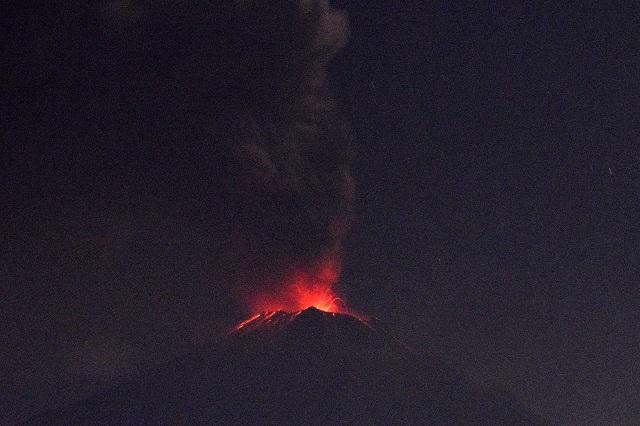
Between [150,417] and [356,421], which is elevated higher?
[150,417]

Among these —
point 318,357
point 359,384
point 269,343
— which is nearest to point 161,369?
point 269,343

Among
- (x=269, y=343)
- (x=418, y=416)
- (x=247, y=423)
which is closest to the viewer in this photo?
(x=247, y=423)

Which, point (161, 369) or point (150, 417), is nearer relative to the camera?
point (150, 417)

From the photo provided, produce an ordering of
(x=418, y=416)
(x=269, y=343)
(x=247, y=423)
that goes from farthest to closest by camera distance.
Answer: (x=269, y=343) < (x=418, y=416) < (x=247, y=423)

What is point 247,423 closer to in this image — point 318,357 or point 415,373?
point 318,357

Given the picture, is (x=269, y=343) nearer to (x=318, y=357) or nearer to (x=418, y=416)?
(x=318, y=357)

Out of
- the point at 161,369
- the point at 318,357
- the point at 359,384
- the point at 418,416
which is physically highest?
the point at 161,369

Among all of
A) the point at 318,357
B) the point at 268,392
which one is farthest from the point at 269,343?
the point at 268,392
